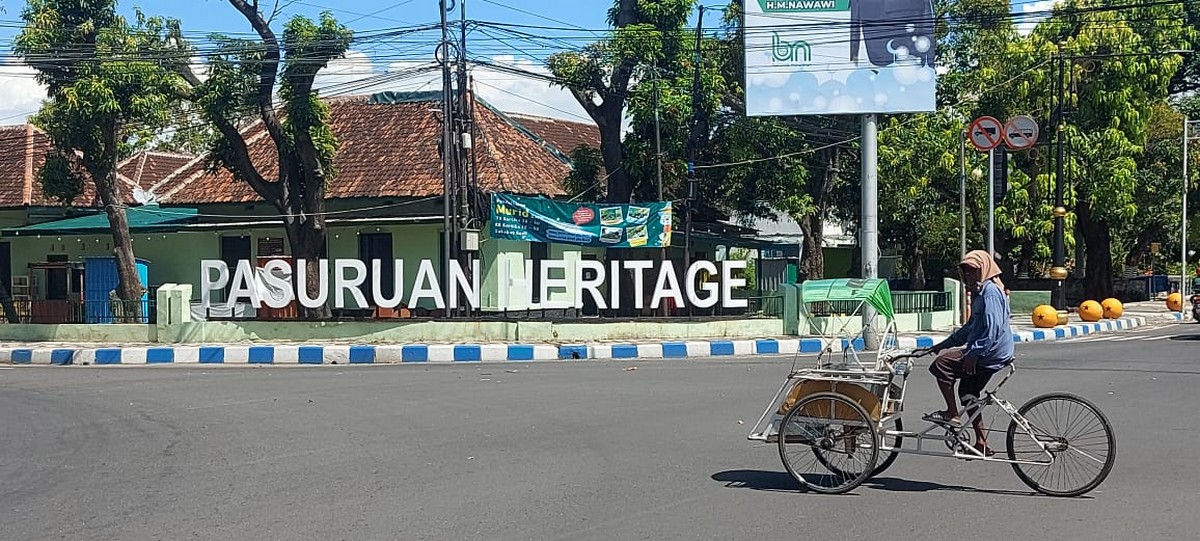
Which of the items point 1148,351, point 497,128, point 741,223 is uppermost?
point 497,128

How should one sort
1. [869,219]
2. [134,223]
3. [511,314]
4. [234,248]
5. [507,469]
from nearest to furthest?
[507,469], [869,219], [511,314], [134,223], [234,248]

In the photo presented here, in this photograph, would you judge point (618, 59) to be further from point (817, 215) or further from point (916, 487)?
→ point (916, 487)

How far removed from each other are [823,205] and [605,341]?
9.17 m

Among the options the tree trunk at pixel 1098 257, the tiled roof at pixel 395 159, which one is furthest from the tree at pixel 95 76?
the tree trunk at pixel 1098 257

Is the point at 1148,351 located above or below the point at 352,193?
below

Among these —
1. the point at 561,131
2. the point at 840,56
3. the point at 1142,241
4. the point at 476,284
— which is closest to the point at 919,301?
the point at 840,56

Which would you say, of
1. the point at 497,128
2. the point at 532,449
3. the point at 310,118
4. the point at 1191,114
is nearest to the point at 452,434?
the point at 532,449

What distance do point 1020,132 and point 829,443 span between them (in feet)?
64.4

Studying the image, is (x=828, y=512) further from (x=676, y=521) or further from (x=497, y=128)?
(x=497, y=128)

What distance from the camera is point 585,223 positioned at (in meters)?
21.5

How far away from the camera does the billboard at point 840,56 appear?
19141 millimetres

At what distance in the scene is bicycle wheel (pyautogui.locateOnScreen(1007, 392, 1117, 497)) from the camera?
6672 mm

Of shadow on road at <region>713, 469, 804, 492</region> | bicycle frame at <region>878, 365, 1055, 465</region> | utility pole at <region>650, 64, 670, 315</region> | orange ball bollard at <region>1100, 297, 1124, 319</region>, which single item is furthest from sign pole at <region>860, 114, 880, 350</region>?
bicycle frame at <region>878, 365, 1055, 465</region>

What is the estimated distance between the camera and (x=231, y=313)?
68.4ft
